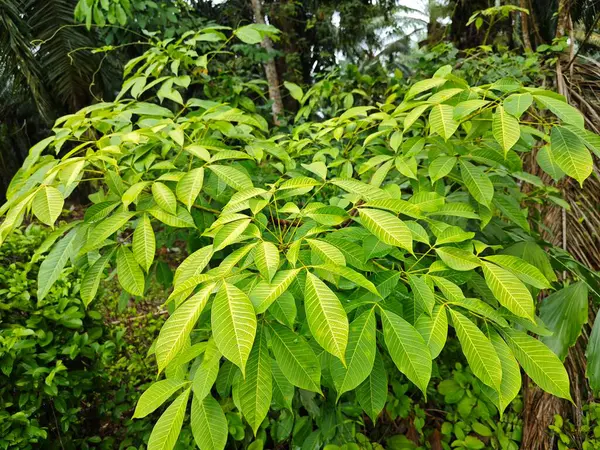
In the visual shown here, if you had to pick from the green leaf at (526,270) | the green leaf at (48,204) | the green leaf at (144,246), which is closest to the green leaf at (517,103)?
the green leaf at (526,270)

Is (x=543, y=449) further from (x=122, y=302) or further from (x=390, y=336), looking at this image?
(x=122, y=302)

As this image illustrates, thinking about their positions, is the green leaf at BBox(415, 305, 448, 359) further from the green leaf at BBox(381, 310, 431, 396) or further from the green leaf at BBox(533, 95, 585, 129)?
the green leaf at BBox(533, 95, 585, 129)

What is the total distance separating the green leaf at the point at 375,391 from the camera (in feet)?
2.25

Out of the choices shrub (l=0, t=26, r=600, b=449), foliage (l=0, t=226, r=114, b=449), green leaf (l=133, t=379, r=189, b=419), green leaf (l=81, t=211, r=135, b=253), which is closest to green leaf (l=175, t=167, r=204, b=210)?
shrub (l=0, t=26, r=600, b=449)

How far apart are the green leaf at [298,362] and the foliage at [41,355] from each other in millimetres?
834

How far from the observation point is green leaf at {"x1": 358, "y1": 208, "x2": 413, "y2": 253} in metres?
0.62

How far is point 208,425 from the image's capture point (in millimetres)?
629

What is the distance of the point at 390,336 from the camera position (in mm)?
598

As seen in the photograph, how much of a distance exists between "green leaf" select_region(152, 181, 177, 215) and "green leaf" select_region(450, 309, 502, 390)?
60 centimetres

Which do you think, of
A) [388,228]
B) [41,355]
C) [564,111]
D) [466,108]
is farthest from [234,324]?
[41,355]

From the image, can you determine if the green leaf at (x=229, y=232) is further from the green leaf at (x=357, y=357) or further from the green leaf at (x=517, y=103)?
the green leaf at (x=517, y=103)

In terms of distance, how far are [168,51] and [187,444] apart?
141cm

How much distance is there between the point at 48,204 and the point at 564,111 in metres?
1.03

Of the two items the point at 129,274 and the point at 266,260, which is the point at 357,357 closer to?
the point at 266,260
